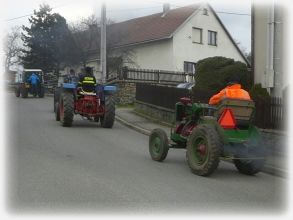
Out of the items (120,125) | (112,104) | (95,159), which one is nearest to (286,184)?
(95,159)

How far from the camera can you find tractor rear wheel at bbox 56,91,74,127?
55.0ft

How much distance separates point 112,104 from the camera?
17359mm

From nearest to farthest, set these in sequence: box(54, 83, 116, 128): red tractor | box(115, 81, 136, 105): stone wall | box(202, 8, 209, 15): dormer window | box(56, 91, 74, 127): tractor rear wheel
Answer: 1. box(56, 91, 74, 127): tractor rear wheel
2. box(54, 83, 116, 128): red tractor
3. box(115, 81, 136, 105): stone wall
4. box(202, 8, 209, 15): dormer window

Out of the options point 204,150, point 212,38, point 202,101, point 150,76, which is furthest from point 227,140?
point 212,38

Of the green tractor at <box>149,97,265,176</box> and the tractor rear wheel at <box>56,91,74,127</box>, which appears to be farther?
the tractor rear wheel at <box>56,91,74,127</box>

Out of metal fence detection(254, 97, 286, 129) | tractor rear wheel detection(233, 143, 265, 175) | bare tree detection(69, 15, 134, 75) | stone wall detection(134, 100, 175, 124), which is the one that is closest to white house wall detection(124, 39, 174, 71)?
bare tree detection(69, 15, 134, 75)

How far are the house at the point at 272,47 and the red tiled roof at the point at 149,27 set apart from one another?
84.4 ft

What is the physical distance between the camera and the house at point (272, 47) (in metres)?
14.9

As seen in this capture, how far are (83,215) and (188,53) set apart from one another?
37.3 m

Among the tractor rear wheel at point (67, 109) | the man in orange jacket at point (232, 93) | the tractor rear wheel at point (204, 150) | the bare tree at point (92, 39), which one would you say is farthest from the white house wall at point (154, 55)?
the tractor rear wheel at point (204, 150)

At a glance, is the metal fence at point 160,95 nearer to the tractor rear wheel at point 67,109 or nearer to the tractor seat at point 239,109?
the tractor rear wheel at point 67,109

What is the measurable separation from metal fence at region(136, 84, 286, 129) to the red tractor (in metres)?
2.40

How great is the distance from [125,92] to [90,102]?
1109cm

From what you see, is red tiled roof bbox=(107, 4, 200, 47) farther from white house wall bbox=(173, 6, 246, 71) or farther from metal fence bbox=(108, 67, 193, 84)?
metal fence bbox=(108, 67, 193, 84)
